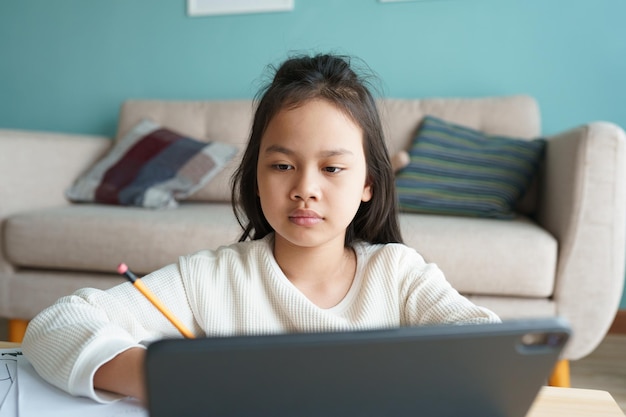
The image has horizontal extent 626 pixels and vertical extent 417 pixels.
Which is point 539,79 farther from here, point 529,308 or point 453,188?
point 529,308

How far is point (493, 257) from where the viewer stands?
1.55 m

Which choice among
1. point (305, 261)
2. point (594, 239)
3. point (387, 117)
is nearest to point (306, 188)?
point (305, 261)

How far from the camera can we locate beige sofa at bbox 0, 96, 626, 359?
154 centimetres

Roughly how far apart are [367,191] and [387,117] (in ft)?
4.40

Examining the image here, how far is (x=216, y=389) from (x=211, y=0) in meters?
2.49

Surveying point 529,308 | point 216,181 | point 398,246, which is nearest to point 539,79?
point 529,308

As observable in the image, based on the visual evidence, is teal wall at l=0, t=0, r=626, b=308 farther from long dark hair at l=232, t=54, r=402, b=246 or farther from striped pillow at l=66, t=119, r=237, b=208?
long dark hair at l=232, t=54, r=402, b=246

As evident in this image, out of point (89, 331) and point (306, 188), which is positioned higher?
point (306, 188)

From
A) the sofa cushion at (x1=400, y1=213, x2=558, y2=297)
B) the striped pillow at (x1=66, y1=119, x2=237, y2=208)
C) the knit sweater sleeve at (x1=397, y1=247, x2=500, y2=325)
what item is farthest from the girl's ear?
the striped pillow at (x1=66, y1=119, x2=237, y2=208)

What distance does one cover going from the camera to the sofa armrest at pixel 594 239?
1.54 metres

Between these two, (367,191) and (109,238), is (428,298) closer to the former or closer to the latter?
(367,191)

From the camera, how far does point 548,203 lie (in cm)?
180

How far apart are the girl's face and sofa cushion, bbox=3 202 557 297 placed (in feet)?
→ 2.77

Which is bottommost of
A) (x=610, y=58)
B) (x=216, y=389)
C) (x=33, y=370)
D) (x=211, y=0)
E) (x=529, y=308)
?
(x=529, y=308)
